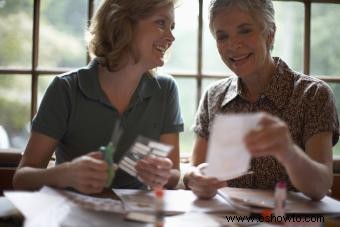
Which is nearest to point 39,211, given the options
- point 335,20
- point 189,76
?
point 189,76

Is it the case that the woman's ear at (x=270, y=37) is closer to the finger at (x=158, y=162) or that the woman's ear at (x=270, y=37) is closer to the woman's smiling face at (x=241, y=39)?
the woman's smiling face at (x=241, y=39)

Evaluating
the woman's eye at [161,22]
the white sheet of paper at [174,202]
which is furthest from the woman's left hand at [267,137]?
the woman's eye at [161,22]

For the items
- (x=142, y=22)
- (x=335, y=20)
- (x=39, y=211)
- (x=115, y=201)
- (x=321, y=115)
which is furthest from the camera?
(x=335, y=20)

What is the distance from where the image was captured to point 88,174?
1225 mm

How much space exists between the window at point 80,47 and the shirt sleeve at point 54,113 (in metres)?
0.66

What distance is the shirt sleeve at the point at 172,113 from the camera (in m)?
1.73

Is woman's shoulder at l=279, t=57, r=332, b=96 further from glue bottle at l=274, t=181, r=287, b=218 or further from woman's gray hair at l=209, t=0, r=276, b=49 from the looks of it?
glue bottle at l=274, t=181, r=287, b=218

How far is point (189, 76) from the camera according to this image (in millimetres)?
2312

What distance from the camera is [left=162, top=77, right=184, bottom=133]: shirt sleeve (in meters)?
1.73

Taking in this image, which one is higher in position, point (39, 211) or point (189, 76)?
point (189, 76)

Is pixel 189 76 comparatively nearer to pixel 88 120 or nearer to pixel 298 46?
pixel 298 46

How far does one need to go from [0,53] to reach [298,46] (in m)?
1.41

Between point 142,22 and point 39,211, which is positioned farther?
point 142,22

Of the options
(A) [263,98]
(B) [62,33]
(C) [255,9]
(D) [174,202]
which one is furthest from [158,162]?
(B) [62,33]
